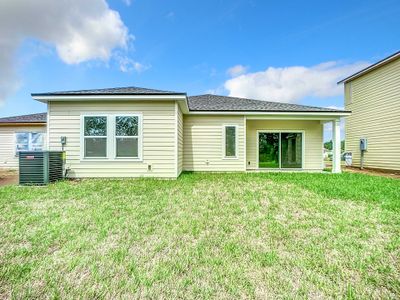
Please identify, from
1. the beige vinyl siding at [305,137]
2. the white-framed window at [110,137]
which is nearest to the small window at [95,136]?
the white-framed window at [110,137]

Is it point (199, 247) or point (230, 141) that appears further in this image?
point (230, 141)

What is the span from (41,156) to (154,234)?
6.18m

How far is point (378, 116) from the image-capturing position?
481 inches

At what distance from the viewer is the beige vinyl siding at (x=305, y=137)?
39.7 feet

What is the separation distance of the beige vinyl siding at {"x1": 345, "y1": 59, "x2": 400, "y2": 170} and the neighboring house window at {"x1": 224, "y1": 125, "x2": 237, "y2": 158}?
7.99 m

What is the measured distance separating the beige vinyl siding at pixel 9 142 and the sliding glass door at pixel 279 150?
1328 centimetres

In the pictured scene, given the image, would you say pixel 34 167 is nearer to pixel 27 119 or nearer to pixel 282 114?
pixel 27 119

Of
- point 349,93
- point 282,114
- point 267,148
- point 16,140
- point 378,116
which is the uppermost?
point 349,93

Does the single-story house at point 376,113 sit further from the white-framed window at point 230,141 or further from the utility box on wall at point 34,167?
the utility box on wall at point 34,167

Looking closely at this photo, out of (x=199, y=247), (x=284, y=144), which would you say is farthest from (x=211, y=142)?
(x=199, y=247)

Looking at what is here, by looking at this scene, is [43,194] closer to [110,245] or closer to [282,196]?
[110,245]

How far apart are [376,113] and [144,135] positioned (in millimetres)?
12377

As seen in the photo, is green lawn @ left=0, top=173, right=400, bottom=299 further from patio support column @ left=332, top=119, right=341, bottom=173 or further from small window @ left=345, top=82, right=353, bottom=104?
small window @ left=345, top=82, right=353, bottom=104

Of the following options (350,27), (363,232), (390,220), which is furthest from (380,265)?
(350,27)
